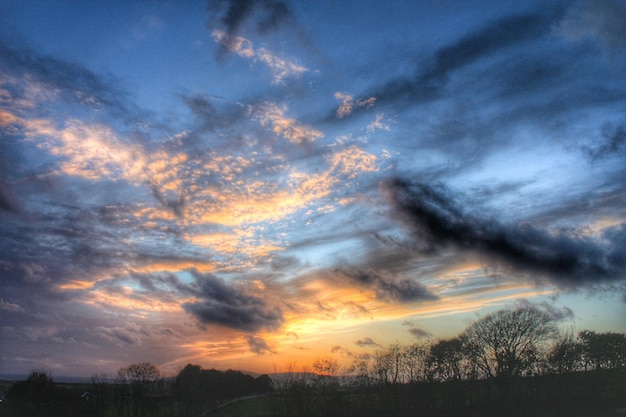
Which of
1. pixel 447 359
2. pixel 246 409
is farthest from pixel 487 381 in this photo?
pixel 246 409

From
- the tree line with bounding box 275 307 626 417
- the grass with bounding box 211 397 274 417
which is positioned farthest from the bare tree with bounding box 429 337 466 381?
the grass with bounding box 211 397 274 417

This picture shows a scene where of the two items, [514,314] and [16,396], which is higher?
[514,314]

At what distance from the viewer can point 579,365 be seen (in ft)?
254

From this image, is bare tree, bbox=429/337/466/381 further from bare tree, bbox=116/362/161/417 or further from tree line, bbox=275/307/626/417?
bare tree, bbox=116/362/161/417

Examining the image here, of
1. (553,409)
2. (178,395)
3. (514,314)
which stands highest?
(514,314)

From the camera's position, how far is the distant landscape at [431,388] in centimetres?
5122

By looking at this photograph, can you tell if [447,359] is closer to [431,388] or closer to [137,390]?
[431,388]

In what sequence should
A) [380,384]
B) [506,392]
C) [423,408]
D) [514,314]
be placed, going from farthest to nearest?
[514,314] < [506,392] < [380,384] < [423,408]

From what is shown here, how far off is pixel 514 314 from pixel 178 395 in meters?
54.4

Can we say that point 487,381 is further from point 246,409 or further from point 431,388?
point 246,409

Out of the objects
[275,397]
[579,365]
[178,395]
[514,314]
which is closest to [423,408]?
[275,397]

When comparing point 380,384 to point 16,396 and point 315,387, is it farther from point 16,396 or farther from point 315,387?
point 16,396

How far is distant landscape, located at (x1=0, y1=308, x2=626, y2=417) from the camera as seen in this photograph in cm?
5122

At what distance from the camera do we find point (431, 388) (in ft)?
200
